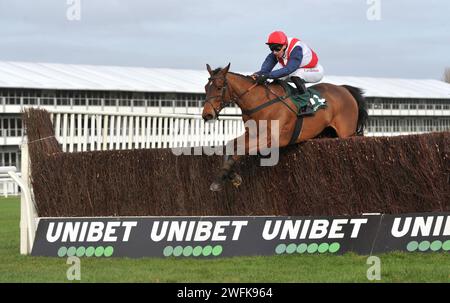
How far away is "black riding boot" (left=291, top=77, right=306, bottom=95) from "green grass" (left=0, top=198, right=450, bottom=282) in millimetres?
2253

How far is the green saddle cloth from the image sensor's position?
403 inches

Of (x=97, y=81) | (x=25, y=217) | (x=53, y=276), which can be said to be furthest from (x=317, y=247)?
(x=97, y=81)

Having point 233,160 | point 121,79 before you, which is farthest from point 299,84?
point 121,79

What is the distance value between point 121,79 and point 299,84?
47.6 m

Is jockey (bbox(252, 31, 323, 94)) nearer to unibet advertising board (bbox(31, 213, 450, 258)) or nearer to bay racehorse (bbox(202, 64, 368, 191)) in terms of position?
bay racehorse (bbox(202, 64, 368, 191))

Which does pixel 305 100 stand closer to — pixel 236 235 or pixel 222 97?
pixel 222 97

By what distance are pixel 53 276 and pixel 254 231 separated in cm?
230

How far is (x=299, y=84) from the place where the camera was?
10.4 meters

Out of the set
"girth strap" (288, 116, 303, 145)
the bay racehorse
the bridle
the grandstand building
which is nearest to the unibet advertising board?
the bay racehorse

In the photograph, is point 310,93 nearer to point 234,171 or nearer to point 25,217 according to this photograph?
point 234,171

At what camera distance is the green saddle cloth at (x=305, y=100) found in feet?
33.6

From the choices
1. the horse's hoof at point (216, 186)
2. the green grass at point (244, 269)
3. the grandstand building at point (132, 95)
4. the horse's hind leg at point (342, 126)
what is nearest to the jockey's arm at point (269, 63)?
the horse's hind leg at point (342, 126)

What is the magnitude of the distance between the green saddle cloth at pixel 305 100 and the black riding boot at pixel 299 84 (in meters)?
0.04

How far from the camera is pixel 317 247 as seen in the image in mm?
9125
